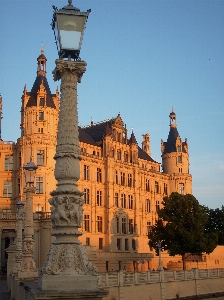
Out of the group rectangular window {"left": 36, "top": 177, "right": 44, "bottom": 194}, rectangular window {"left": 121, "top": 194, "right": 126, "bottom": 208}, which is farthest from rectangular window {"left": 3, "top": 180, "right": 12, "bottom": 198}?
rectangular window {"left": 121, "top": 194, "right": 126, "bottom": 208}

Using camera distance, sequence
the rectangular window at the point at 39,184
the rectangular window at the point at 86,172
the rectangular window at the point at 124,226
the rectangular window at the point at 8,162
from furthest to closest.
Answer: the rectangular window at the point at 124,226 < the rectangular window at the point at 86,172 < the rectangular window at the point at 8,162 < the rectangular window at the point at 39,184

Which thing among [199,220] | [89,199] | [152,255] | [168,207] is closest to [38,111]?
[89,199]

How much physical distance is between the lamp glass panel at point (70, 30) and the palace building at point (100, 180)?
136 ft

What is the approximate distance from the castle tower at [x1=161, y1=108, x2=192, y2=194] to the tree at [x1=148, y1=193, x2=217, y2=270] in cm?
2139

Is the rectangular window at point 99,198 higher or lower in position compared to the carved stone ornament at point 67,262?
higher

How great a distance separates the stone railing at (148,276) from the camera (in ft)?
98.2

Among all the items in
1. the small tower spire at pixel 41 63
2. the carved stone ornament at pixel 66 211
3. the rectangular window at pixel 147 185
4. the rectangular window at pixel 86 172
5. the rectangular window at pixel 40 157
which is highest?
the small tower spire at pixel 41 63

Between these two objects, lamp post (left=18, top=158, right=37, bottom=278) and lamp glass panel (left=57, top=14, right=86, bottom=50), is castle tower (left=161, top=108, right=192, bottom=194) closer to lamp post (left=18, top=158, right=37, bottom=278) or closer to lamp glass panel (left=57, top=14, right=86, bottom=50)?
lamp post (left=18, top=158, right=37, bottom=278)

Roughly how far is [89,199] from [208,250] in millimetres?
18390

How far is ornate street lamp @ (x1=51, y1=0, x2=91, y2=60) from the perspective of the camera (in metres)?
9.12

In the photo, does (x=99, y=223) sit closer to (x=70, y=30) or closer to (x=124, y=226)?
(x=124, y=226)

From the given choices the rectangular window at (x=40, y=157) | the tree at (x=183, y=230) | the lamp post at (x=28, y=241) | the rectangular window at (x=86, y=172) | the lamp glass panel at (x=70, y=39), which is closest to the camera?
the lamp glass panel at (x=70, y=39)

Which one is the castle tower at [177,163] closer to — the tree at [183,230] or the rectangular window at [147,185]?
the rectangular window at [147,185]

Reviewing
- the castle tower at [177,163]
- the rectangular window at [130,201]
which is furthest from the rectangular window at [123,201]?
the castle tower at [177,163]
